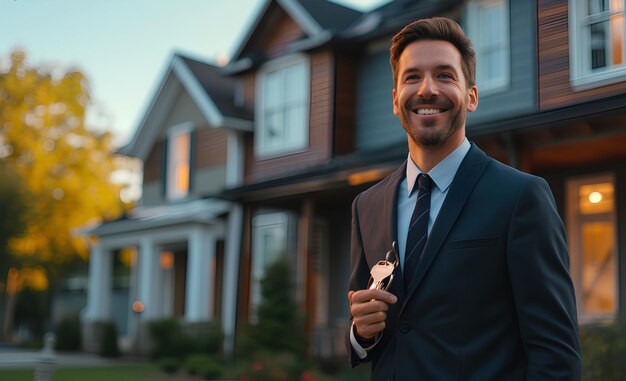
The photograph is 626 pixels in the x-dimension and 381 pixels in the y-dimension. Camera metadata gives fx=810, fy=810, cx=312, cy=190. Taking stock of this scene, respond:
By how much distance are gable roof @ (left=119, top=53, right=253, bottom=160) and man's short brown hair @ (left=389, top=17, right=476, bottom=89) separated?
1430cm

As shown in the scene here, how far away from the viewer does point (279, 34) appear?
16406 mm

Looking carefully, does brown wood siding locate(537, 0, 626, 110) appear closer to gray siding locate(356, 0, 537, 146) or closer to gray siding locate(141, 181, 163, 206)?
gray siding locate(356, 0, 537, 146)

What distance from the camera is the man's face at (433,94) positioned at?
194cm

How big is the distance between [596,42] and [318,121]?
20.8 ft

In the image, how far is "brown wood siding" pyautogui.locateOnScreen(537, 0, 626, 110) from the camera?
8.04 metres

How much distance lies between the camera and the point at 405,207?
6.85 feet

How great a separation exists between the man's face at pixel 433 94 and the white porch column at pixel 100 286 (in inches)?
705

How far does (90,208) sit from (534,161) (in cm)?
1732

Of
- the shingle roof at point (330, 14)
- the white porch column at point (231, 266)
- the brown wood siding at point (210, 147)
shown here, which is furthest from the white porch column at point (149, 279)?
the shingle roof at point (330, 14)

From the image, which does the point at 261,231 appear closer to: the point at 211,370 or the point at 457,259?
the point at 211,370

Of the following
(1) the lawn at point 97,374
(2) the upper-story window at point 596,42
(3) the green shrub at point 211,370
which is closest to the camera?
(2) the upper-story window at point 596,42

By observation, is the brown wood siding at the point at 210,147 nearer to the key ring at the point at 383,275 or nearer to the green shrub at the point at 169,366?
the green shrub at the point at 169,366

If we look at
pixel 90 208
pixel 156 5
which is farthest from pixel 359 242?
pixel 90 208

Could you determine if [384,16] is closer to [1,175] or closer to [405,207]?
[1,175]
